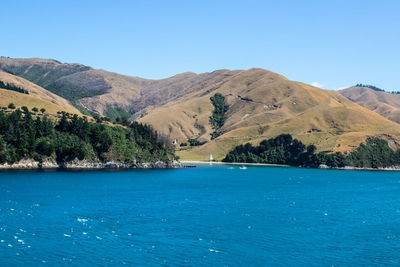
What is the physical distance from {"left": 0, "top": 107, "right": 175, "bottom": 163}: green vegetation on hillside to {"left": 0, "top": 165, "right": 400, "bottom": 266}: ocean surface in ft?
148

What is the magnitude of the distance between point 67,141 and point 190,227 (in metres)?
112

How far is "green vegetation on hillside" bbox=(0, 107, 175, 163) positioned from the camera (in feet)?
488

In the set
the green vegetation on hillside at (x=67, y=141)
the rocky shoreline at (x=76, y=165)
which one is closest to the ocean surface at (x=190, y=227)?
the rocky shoreline at (x=76, y=165)

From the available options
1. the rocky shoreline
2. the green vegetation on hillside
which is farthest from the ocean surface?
the green vegetation on hillside

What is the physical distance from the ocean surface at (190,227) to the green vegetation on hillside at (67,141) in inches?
1775

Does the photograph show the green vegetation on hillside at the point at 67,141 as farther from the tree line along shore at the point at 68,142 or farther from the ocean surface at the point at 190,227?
the ocean surface at the point at 190,227

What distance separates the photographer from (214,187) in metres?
120

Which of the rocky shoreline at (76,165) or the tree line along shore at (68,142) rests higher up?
the tree line along shore at (68,142)

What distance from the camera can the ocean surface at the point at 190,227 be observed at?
47.9 metres

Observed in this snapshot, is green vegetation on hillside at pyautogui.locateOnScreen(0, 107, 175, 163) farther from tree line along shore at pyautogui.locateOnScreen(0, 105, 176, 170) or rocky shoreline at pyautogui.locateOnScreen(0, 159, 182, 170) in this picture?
rocky shoreline at pyautogui.locateOnScreen(0, 159, 182, 170)

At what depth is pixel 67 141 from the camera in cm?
16238

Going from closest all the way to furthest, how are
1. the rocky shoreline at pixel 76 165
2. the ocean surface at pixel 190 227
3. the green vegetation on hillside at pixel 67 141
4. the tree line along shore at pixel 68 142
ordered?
1. the ocean surface at pixel 190 227
2. the rocky shoreline at pixel 76 165
3. the green vegetation on hillside at pixel 67 141
4. the tree line along shore at pixel 68 142

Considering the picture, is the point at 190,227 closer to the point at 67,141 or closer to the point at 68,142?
the point at 68,142

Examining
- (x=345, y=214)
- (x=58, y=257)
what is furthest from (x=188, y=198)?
(x=58, y=257)
